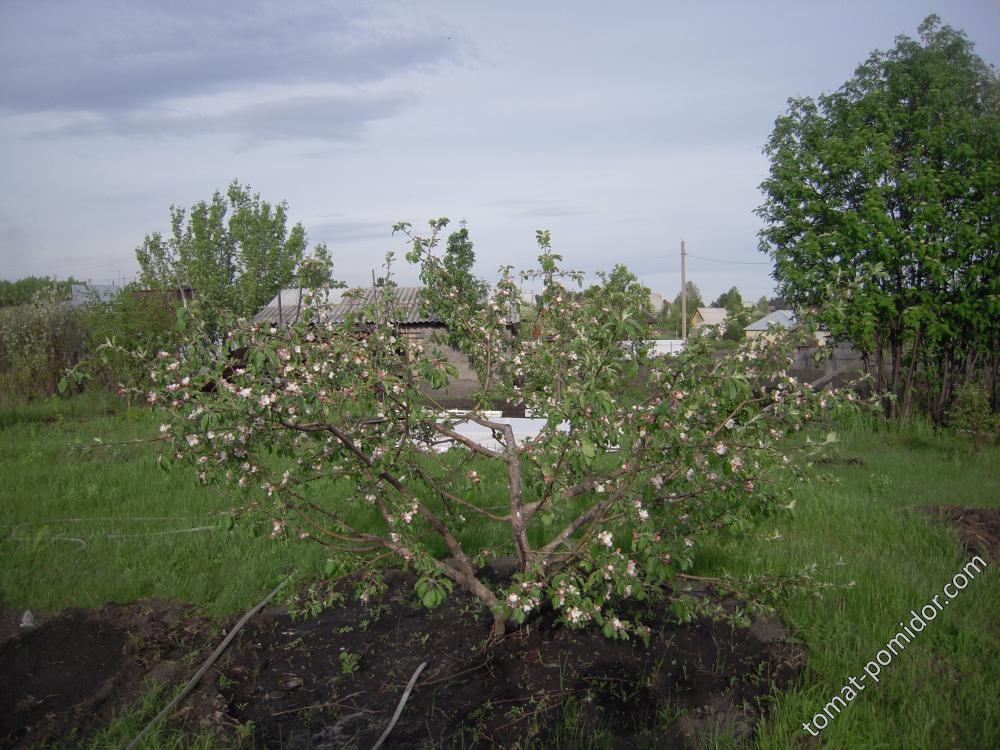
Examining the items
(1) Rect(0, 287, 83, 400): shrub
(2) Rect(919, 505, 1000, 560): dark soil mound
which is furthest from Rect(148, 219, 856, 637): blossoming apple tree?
(1) Rect(0, 287, 83, 400): shrub

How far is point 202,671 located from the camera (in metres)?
A: 3.26

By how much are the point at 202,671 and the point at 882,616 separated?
3389 mm

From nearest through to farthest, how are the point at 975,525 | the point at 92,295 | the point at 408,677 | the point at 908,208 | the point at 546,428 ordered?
the point at 546,428
the point at 408,677
the point at 975,525
the point at 908,208
the point at 92,295

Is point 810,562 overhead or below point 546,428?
below

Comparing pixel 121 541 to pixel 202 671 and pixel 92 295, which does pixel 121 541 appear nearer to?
pixel 202 671

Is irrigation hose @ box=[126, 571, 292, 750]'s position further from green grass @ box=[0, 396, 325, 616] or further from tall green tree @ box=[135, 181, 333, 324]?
tall green tree @ box=[135, 181, 333, 324]

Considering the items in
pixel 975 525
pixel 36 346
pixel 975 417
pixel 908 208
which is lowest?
pixel 975 525

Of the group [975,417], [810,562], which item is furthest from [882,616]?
[975,417]

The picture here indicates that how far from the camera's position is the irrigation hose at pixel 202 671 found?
2.86 m

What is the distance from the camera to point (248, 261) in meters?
18.2

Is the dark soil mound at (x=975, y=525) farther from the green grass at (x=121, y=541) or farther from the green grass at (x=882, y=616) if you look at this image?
the green grass at (x=121, y=541)

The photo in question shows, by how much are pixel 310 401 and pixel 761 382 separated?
82.2 inches

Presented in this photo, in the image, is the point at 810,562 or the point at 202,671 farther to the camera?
the point at 810,562

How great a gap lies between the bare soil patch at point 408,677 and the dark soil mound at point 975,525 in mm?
1829
